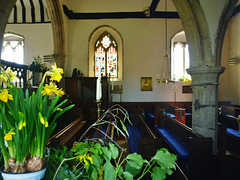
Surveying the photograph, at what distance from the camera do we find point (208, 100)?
2949 millimetres

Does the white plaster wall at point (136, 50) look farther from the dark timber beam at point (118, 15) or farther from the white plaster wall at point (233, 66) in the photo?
the white plaster wall at point (233, 66)

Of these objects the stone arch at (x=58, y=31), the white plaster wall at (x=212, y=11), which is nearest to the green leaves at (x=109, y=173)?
the white plaster wall at (x=212, y=11)

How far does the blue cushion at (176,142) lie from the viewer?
124 inches

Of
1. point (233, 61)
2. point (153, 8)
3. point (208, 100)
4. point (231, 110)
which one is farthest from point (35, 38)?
point (233, 61)

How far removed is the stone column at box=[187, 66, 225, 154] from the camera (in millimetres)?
2920

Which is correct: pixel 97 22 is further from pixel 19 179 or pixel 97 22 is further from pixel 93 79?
pixel 19 179

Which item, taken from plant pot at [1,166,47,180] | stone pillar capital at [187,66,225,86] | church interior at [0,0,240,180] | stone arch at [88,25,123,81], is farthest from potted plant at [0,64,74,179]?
stone arch at [88,25,123,81]

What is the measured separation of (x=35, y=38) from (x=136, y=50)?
457 cm

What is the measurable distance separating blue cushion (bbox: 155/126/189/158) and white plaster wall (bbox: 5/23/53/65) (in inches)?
244

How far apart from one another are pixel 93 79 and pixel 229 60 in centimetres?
584

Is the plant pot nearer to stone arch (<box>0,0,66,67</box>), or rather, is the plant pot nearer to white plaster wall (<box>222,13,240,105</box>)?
stone arch (<box>0,0,66,67</box>)

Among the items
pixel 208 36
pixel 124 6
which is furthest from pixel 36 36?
pixel 208 36

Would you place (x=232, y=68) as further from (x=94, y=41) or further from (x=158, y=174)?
(x=158, y=174)

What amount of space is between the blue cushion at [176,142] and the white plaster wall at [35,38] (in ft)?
20.3
